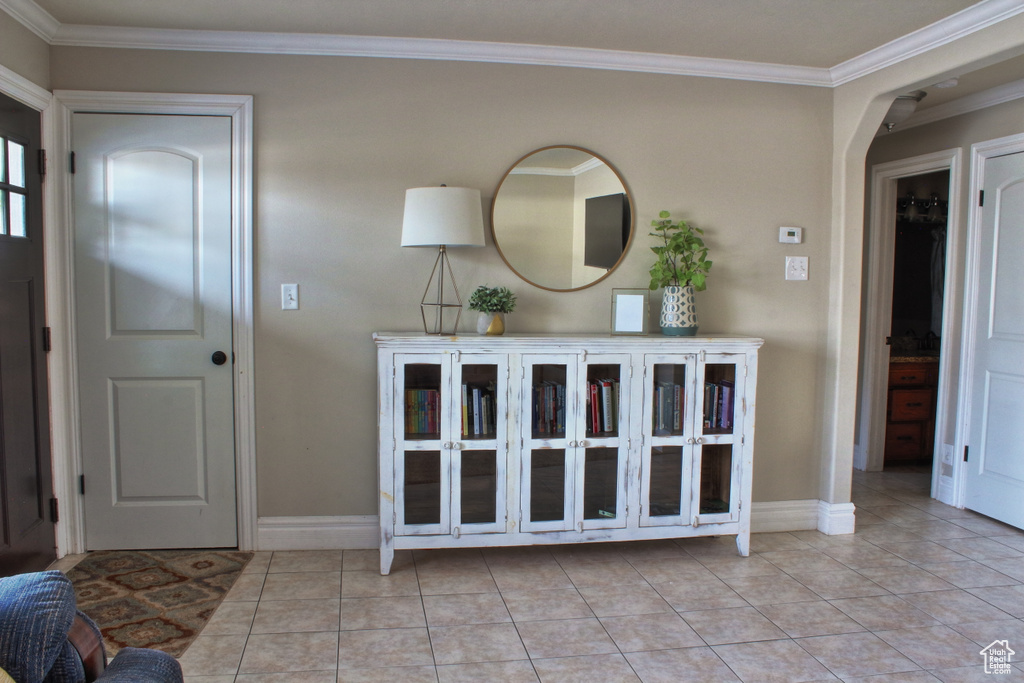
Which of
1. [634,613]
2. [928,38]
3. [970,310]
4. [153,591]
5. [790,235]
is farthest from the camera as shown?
[970,310]

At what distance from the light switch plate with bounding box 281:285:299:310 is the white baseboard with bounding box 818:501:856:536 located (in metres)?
2.76

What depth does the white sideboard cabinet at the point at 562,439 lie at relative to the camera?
298 cm

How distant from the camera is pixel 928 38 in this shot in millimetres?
2920

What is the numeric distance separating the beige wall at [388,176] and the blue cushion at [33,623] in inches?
73.3

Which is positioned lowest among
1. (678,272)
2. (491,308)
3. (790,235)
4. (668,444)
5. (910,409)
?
(910,409)

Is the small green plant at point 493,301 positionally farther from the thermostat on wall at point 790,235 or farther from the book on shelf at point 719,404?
the thermostat on wall at point 790,235

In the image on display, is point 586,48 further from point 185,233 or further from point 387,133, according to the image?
point 185,233

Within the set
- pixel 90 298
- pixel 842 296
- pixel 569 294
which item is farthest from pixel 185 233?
pixel 842 296

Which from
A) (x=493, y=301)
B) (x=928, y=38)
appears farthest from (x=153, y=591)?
(x=928, y=38)

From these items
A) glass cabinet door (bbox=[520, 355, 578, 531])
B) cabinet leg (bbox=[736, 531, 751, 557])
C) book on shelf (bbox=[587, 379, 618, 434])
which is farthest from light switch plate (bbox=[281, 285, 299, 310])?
cabinet leg (bbox=[736, 531, 751, 557])

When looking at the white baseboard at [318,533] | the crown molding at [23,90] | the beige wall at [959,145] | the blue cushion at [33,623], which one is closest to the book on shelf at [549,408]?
the white baseboard at [318,533]

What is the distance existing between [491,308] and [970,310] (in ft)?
9.03

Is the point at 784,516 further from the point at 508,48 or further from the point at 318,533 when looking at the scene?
the point at 508,48

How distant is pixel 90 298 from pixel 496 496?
1935mm
